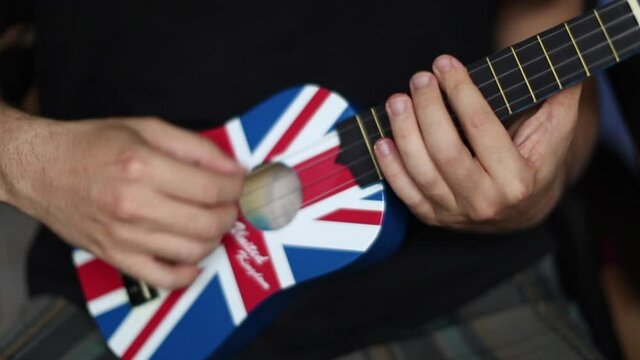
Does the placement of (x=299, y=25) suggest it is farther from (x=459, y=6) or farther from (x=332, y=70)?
(x=459, y=6)

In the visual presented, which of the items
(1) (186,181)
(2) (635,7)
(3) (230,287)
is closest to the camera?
(2) (635,7)

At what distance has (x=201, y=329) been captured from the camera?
0.94 m

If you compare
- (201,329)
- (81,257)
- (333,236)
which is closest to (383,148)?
(333,236)

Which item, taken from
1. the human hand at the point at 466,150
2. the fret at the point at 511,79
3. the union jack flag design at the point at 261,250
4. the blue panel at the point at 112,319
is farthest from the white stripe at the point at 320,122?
the blue panel at the point at 112,319

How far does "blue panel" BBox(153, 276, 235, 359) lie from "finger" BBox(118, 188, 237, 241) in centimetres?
11

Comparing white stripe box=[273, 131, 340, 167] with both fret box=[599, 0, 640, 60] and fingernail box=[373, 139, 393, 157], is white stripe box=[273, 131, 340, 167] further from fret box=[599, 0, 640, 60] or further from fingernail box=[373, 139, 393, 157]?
fret box=[599, 0, 640, 60]

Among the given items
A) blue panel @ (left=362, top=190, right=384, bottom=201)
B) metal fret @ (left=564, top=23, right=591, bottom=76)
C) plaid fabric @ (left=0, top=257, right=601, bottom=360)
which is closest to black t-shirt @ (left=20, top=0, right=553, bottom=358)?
plaid fabric @ (left=0, top=257, right=601, bottom=360)

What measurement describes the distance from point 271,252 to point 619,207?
61cm

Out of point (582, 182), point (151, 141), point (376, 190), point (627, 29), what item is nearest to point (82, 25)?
point (151, 141)

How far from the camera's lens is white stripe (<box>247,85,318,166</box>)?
927mm

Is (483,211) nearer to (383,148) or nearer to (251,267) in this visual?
(383,148)

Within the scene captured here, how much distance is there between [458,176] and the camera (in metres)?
0.78

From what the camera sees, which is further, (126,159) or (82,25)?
(82,25)

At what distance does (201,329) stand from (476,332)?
0.36 metres
